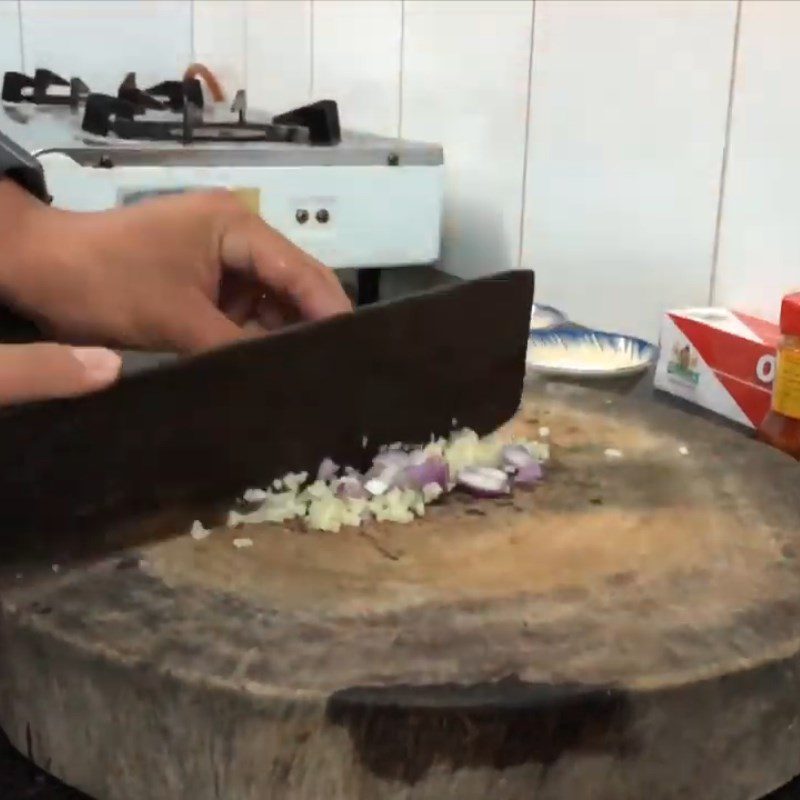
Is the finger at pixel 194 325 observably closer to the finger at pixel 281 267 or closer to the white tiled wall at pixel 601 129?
the finger at pixel 281 267

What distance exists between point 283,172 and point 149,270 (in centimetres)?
33

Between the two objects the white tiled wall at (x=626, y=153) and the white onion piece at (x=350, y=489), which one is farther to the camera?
the white tiled wall at (x=626, y=153)

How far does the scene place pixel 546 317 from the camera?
96 cm

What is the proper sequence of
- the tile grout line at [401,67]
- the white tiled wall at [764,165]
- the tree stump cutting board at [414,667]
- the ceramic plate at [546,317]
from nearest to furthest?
the tree stump cutting board at [414,667], the white tiled wall at [764,165], the ceramic plate at [546,317], the tile grout line at [401,67]

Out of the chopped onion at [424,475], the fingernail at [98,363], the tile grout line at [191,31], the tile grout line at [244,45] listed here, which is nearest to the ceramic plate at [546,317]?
the chopped onion at [424,475]

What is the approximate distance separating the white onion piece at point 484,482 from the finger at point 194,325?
0.17 m

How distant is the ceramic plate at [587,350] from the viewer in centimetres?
84

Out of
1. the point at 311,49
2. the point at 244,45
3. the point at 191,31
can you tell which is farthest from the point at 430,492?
the point at 191,31

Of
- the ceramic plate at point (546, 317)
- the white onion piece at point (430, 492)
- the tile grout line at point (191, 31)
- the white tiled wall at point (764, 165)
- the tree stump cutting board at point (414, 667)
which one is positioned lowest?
the tree stump cutting board at point (414, 667)

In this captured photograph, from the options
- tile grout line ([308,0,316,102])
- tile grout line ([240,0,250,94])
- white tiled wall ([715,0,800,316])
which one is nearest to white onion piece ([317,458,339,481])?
white tiled wall ([715,0,800,316])

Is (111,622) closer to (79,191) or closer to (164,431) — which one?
(164,431)

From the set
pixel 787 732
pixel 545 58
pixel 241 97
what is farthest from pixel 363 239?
pixel 787 732

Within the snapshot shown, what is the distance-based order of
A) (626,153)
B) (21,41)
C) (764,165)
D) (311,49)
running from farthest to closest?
(21,41) → (311,49) → (626,153) → (764,165)

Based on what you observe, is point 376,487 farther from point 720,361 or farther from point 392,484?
point 720,361
